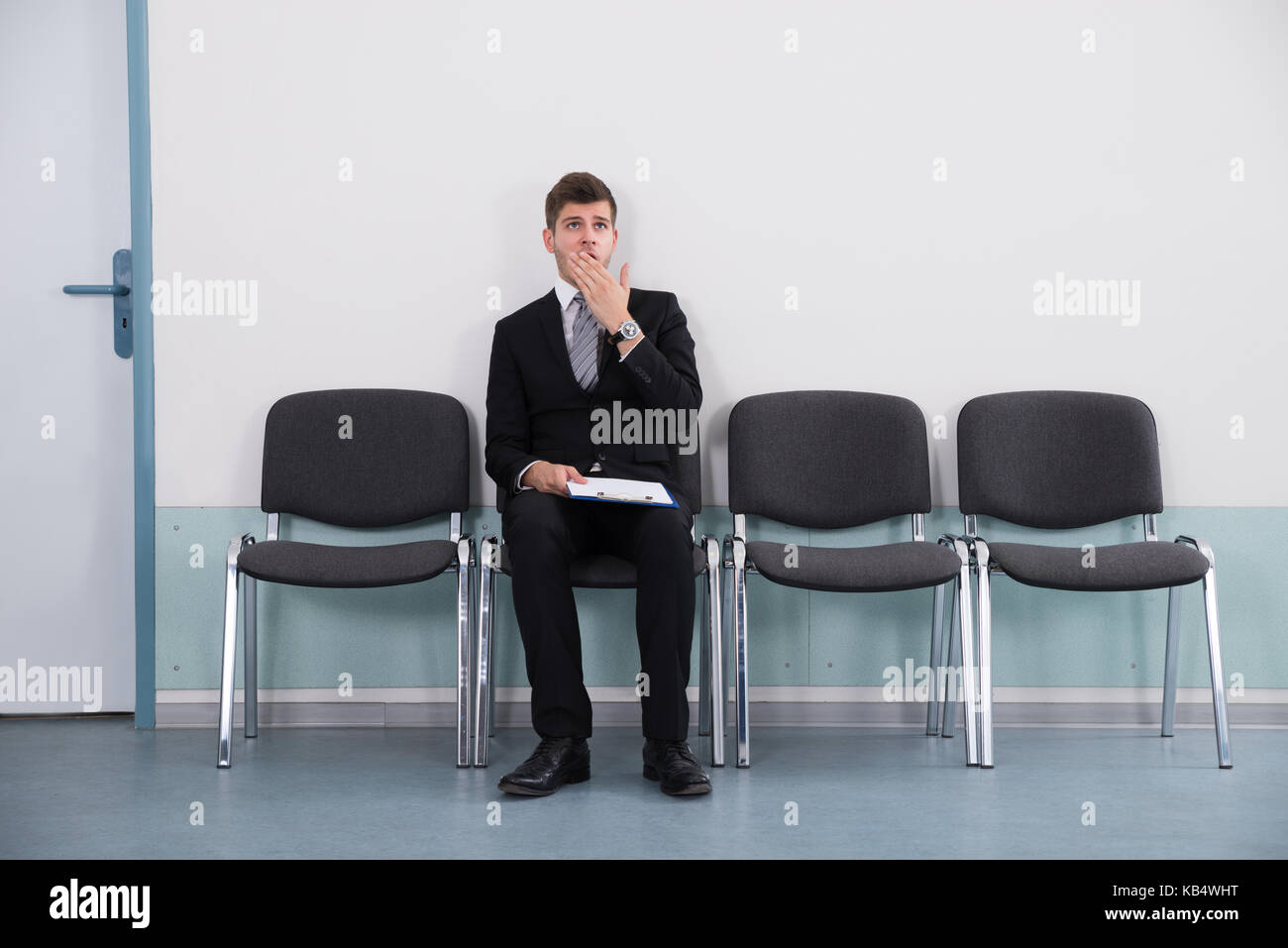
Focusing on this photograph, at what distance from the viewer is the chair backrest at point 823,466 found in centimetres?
276

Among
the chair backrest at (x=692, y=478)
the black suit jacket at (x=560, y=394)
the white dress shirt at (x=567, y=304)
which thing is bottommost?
the chair backrest at (x=692, y=478)

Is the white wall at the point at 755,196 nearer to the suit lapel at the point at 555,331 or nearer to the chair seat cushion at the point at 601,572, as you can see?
the suit lapel at the point at 555,331

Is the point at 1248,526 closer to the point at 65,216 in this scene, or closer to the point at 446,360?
the point at 446,360

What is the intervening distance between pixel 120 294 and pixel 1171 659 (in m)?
2.99

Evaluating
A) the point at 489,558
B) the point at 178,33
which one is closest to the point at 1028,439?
the point at 489,558

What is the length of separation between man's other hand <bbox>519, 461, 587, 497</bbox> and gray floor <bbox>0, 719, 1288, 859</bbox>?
25.3 inches

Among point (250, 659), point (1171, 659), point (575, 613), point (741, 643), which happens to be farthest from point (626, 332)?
point (1171, 659)

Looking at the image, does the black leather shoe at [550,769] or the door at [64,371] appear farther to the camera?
the door at [64,371]

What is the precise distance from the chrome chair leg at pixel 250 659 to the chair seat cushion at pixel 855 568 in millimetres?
1293

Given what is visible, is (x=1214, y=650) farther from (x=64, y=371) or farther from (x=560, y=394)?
(x=64, y=371)

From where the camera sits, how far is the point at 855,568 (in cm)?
238

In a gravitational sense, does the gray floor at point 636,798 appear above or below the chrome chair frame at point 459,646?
below

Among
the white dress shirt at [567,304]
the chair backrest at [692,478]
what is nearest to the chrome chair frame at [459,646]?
the chair backrest at [692,478]

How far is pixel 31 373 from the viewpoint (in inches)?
115
